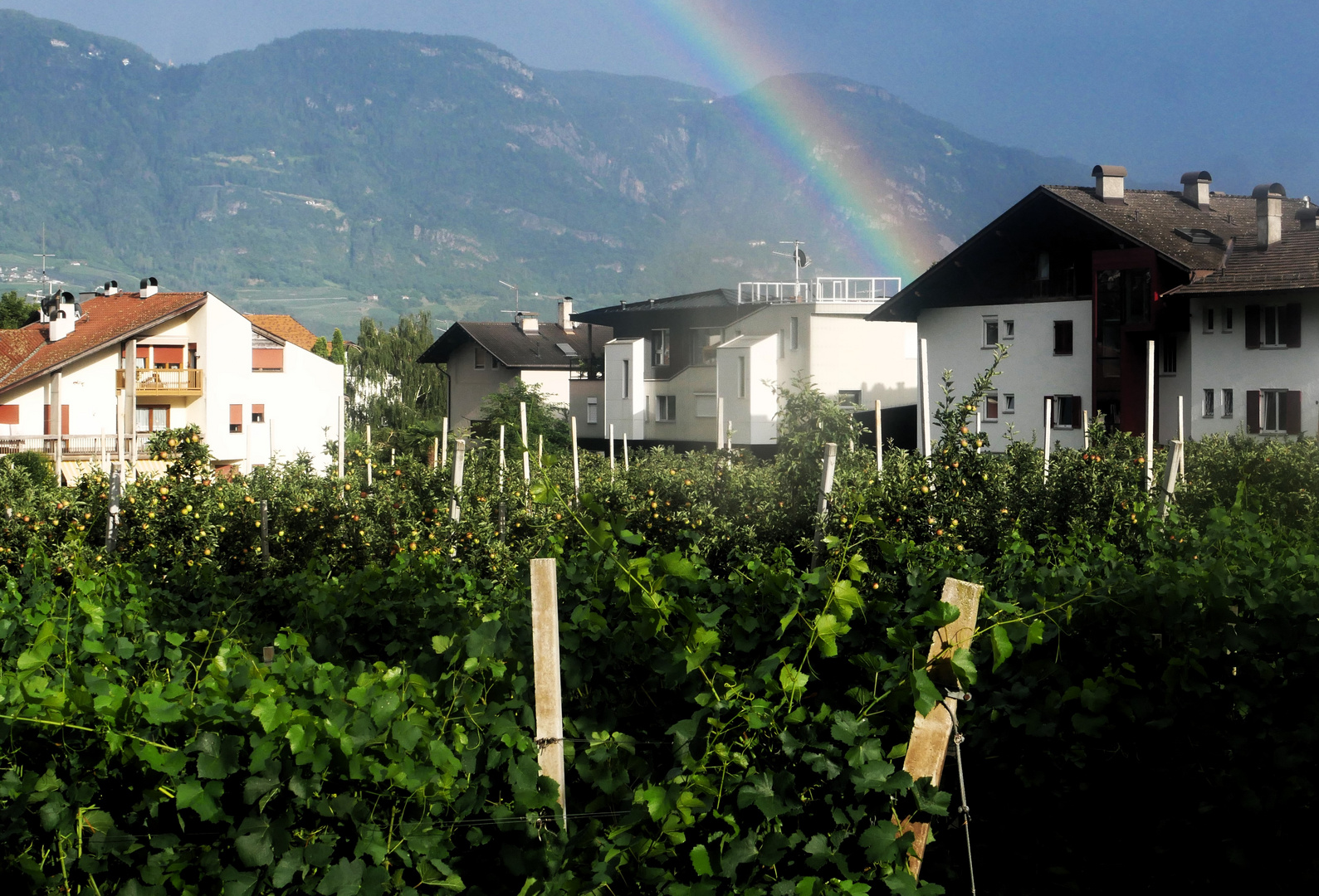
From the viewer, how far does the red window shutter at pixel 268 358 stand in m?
55.2

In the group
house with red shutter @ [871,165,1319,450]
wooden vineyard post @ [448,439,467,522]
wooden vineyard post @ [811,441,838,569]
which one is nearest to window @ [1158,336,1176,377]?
house with red shutter @ [871,165,1319,450]

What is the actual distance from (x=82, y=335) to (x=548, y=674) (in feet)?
166

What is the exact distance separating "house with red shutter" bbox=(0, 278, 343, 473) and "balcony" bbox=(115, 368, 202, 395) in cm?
4

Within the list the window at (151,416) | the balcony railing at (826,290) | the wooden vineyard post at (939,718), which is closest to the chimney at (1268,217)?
the balcony railing at (826,290)

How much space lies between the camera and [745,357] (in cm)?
4853

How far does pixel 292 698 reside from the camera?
3805mm

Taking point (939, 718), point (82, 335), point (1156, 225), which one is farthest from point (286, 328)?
point (939, 718)

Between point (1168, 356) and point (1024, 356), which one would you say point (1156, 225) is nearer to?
point (1168, 356)

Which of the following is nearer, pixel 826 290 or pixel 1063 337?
pixel 1063 337

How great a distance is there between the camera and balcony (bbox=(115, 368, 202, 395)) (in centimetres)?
4712

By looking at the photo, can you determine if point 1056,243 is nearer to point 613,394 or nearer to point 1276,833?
point 613,394

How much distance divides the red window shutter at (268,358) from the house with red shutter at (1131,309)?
2806 centimetres

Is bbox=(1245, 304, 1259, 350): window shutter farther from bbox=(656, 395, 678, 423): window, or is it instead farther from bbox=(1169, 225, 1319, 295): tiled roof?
bbox=(656, 395, 678, 423): window

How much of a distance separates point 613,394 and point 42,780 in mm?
51041
